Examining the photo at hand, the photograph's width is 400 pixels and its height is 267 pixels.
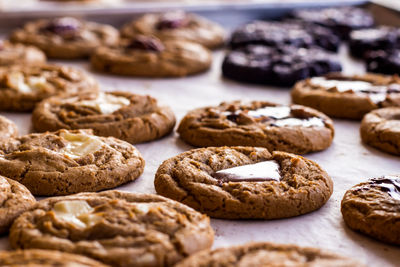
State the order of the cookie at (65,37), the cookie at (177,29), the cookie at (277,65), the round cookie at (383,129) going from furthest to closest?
the cookie at (177,29) < the cookie at (65,37) < the cookie at (277,65) < the round cookie at (383,129)

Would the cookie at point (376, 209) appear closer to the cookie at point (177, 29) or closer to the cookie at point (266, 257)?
the cookie at point (266, 257)

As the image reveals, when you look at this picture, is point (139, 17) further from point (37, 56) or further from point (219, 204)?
point (219, 204)

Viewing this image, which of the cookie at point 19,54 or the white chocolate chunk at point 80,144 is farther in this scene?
the cookie at point 19,54

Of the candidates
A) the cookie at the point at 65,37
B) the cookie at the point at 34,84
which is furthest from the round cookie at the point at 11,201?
the cookie at the point at 65,37

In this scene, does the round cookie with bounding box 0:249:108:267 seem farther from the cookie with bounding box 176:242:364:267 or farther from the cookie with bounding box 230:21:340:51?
the cookie with bounding box 230:21:340:51

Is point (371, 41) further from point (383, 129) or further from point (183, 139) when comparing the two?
point (183, 139)

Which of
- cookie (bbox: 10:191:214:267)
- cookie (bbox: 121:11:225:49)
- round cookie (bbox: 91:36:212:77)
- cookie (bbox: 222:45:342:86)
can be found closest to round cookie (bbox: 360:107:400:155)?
cookie (bbox: 222:45:342:86)
